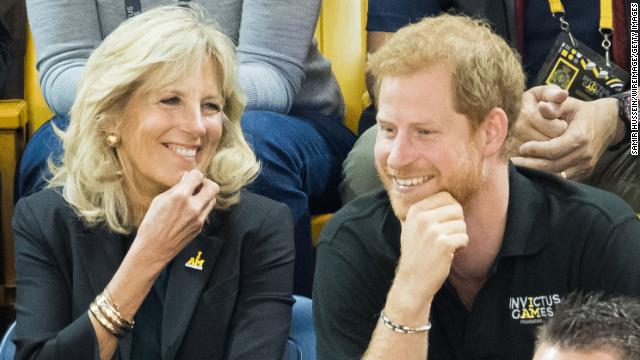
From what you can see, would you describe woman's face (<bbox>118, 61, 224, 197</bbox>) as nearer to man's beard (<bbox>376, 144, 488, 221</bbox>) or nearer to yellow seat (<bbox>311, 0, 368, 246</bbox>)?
man's beard (<bbox>376, 144, 488, 221</bbox>)

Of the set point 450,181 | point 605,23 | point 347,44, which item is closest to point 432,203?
point 450,181

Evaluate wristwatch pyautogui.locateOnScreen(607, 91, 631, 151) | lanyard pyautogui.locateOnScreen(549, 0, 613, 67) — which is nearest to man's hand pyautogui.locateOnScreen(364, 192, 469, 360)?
wristwatch pyautogui.locateOnScreen(607, 91, 631, 151)

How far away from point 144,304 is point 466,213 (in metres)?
0.71

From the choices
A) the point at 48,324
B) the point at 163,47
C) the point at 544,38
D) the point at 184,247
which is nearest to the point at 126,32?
the point at 163,47

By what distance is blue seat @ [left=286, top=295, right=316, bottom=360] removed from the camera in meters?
2.21

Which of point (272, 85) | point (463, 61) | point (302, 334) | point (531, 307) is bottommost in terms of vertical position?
point (302, 334)

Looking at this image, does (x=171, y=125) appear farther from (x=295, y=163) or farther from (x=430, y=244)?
(x=430, y=244)

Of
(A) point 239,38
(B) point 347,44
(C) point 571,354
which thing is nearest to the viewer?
(C) point 571,354

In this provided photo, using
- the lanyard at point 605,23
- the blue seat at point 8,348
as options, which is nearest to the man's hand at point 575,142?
the lanyard at point 605,23

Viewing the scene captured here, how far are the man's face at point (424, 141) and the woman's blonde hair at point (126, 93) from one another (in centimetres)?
48

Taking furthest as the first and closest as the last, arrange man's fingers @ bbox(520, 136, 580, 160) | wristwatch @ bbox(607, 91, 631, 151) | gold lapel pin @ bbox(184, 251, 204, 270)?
wristwatch @ bbox(607, 91, 631, 151)
man's fingers @ bbox(520, 136, 580, 160)
gold lapel pin @ bbox(184, 251, 204, 270)

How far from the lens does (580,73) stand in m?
2.56

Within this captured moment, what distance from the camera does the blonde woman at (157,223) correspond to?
2.15 m

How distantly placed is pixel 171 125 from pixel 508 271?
765 mm
